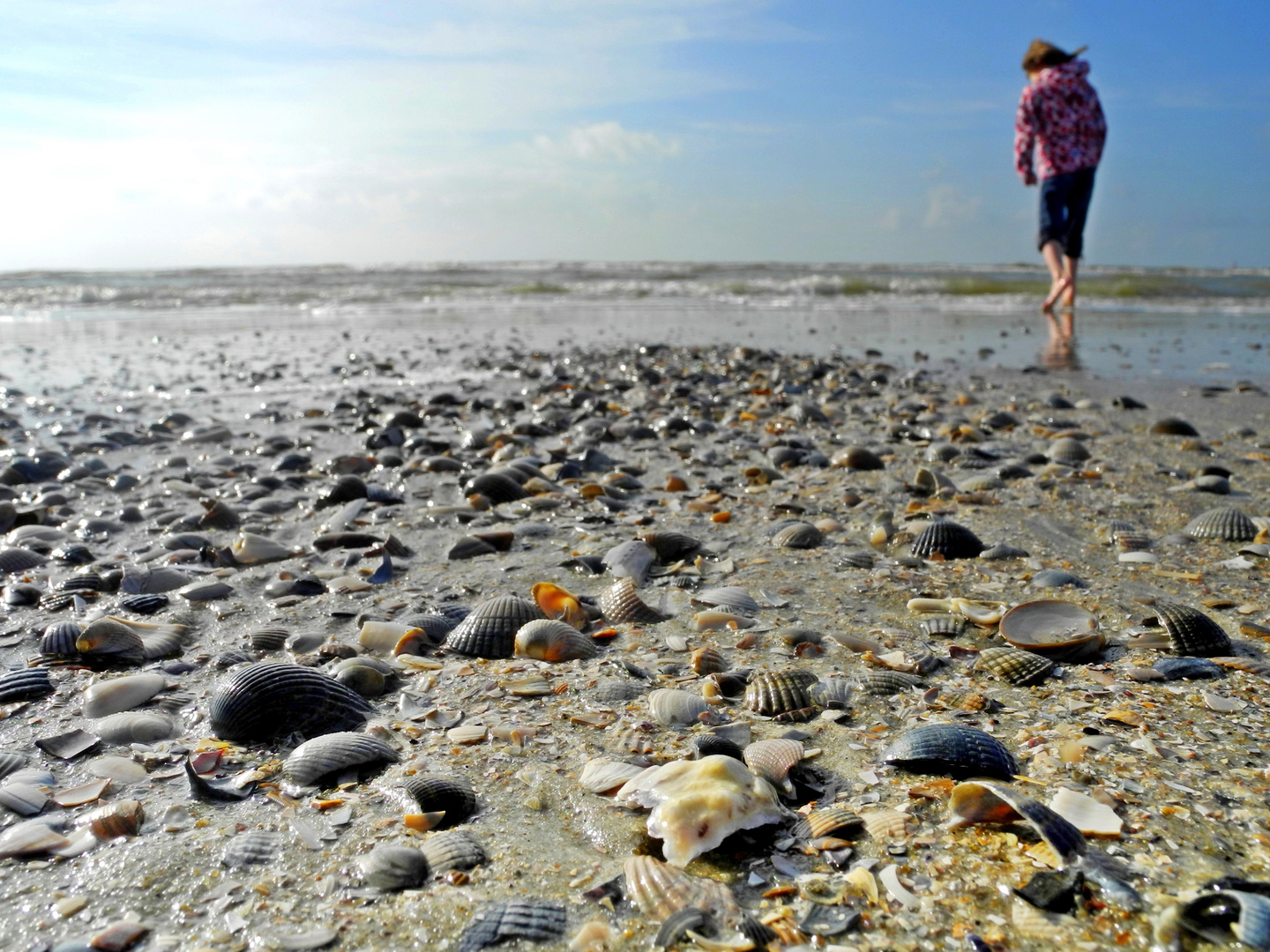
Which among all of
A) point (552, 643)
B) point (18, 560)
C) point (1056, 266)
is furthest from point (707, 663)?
point (1056, 266)

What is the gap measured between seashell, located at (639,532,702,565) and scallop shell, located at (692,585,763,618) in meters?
0.42

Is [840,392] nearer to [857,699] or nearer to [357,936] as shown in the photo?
[857,699]

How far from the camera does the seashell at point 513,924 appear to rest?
1.28m

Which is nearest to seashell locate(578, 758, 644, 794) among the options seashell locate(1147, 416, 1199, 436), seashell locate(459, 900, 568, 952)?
seashell locate(459, 900, 568, 952)

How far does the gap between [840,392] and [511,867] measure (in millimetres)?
5851

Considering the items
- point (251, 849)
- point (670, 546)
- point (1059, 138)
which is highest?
point (1059, 138)

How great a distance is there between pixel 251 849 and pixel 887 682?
1.39 meters

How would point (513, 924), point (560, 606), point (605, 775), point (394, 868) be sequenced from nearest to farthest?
point (513, 924), point (394, 868), point (605, 775), point (560, 606)

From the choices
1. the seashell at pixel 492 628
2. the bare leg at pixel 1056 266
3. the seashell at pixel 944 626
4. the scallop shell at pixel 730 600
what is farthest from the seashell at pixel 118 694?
the bare leg at pixel 1056 266

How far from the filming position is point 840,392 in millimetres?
6848

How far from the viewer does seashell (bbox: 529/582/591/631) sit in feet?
8.41

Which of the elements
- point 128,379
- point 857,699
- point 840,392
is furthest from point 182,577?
point 128,379

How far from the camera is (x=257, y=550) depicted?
3268 millimetres

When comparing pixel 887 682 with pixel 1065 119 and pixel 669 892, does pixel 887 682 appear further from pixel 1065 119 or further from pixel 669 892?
pixel 1065 119
